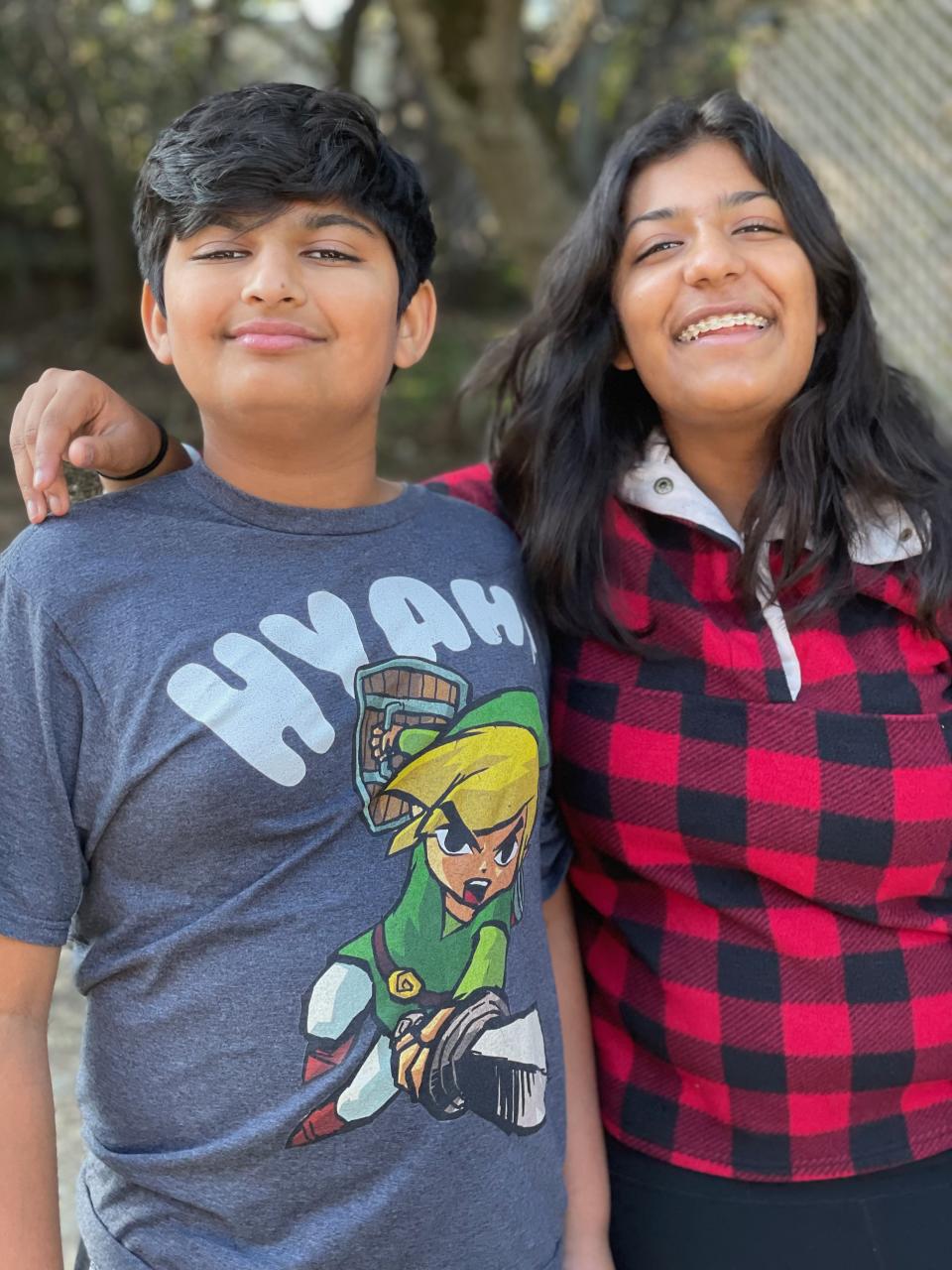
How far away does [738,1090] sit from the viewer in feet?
5.53

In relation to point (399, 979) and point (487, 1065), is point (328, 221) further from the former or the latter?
point (487, 1065)

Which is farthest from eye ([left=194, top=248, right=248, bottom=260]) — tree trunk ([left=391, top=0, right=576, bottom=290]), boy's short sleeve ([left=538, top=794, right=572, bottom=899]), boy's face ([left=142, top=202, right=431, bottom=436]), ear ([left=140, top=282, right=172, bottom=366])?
tree trunk ([left=391, top=0, right=576, bottom=290])

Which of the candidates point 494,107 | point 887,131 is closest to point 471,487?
point 494,107

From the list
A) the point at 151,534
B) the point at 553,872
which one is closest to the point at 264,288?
the point at 151,534

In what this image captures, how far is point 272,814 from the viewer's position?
1.36 metres

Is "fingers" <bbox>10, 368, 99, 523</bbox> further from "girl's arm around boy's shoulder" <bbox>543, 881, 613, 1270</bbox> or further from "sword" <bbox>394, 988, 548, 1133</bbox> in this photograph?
"girl's arm around boy's shoulder" <bbox>543, 881, 613, 1270</bbox>

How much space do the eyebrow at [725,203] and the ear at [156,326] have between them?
697 millimetres

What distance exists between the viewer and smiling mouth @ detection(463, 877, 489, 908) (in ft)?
4.76

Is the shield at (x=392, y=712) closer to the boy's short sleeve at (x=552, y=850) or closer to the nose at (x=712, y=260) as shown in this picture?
the boy's short sleeve at (x=552, y=850)

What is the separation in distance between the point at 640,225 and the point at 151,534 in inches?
33.9

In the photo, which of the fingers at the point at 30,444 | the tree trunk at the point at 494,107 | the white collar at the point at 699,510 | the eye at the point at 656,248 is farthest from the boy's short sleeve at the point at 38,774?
the tree trunk at the point at 494,107

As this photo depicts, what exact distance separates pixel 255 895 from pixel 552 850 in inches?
20.8

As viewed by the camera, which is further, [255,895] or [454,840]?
[454,840]

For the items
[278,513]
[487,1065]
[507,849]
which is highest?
[278,513]
